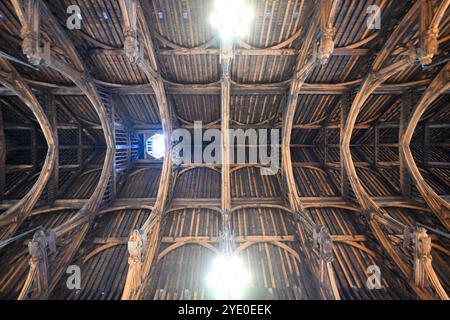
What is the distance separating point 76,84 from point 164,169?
5.62 meters

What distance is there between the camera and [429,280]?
7633 millimetres

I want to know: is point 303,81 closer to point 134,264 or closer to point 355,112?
point 355,112

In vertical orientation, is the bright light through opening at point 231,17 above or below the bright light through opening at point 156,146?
below

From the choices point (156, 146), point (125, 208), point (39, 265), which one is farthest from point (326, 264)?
point (156, 146)

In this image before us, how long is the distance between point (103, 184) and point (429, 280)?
48.2ft

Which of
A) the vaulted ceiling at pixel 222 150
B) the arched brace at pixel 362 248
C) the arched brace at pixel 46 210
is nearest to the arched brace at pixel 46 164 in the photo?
the vaulted ceiling at pixel 222 150

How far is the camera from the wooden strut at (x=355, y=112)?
8141 mm

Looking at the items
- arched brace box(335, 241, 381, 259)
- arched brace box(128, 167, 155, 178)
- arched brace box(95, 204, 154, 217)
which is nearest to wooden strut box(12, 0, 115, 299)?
arched brace box(95, 204, 154, 217)

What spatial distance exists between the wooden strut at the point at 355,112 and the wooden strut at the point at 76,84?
12923mm

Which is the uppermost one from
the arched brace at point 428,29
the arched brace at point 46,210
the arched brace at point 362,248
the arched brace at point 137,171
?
the arched brace at point 137,171

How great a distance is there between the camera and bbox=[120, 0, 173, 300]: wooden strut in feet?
24.5

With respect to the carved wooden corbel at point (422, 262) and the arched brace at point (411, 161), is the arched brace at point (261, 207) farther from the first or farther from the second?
the arched brace at point (411, 161)

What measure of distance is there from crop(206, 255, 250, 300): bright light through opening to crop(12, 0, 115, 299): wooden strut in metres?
6.41

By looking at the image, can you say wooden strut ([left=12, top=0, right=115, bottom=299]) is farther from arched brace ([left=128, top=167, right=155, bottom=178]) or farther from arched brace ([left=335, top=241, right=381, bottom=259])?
arched brace ([left=335, top=241, right=381, bottom=259])
